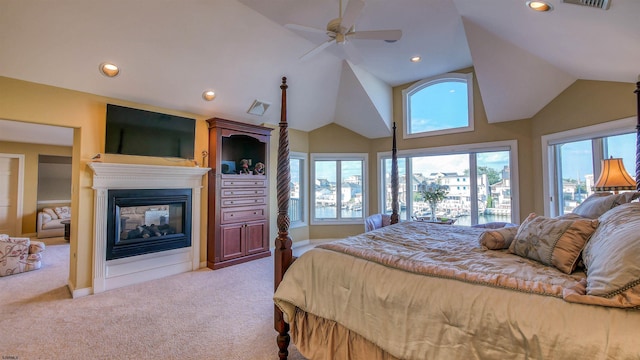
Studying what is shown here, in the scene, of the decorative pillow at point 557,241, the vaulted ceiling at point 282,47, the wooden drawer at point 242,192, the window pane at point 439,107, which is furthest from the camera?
the window pane at point 439,107

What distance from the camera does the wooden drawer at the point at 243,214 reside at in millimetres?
4422

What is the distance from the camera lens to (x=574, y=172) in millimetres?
3721

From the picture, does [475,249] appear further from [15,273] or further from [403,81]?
[15,273]

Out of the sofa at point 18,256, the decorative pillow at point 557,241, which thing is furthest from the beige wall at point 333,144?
the sofa at point 18,256

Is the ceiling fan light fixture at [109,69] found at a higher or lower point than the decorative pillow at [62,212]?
higher

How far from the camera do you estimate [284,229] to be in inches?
88.0

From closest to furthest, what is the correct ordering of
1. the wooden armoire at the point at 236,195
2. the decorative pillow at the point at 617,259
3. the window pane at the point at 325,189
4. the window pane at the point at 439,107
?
the decorative pillow at the point at 617,259 → the wooden armoire at the point at 236,195 → the window pane at the point at 439,107 → the window pane at the point at 325,189

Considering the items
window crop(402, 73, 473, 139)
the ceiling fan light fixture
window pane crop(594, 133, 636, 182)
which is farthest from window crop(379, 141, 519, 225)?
the ceiling fan light fixture

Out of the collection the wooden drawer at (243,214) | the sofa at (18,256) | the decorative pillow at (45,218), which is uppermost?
the wooden drawer at (243,214)

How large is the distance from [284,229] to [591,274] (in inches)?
71.9

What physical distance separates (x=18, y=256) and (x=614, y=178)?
7.65 meters

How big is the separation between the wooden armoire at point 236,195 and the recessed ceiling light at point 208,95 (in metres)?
0.36

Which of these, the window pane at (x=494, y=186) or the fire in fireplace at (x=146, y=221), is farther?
the window pane at (x=494, y=186)

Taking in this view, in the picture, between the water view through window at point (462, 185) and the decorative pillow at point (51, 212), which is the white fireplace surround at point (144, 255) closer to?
the water view through window at point (462, 185)
